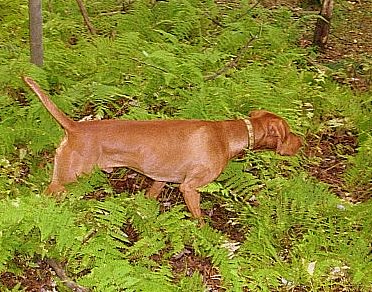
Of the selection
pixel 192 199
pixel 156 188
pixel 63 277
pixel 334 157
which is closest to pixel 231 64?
pixel 334 157

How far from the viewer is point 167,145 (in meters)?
5.08

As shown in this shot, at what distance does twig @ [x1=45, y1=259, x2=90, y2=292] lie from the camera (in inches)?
176

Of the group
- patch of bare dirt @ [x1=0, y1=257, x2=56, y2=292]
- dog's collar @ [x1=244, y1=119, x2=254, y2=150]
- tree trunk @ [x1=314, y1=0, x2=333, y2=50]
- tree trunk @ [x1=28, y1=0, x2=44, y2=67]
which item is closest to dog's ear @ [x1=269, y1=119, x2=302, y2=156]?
dog's collar @ [x1=244, y1=119, x2=254, y2=150]

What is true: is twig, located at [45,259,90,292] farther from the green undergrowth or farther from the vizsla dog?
the vizsla dog

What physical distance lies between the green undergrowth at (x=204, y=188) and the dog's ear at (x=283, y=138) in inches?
11.2

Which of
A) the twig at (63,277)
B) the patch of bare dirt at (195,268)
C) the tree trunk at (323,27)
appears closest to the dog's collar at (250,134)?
the patch of bare dirt at (195,268)

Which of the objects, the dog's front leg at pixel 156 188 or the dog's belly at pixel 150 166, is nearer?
the dog's belly at pixel 150 166

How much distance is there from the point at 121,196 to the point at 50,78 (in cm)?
206

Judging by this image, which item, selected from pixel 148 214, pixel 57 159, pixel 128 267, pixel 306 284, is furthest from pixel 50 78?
pixel 306 284

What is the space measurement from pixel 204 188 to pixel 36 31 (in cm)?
250

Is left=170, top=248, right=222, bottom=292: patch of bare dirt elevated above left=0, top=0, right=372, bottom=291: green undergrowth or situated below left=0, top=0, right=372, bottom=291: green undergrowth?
below

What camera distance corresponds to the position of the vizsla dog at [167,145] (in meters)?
4.80

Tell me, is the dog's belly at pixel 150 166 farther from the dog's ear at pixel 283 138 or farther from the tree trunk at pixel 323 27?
the tree trunk at pixel 323 27

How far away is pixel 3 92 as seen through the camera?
6465 millimetres
